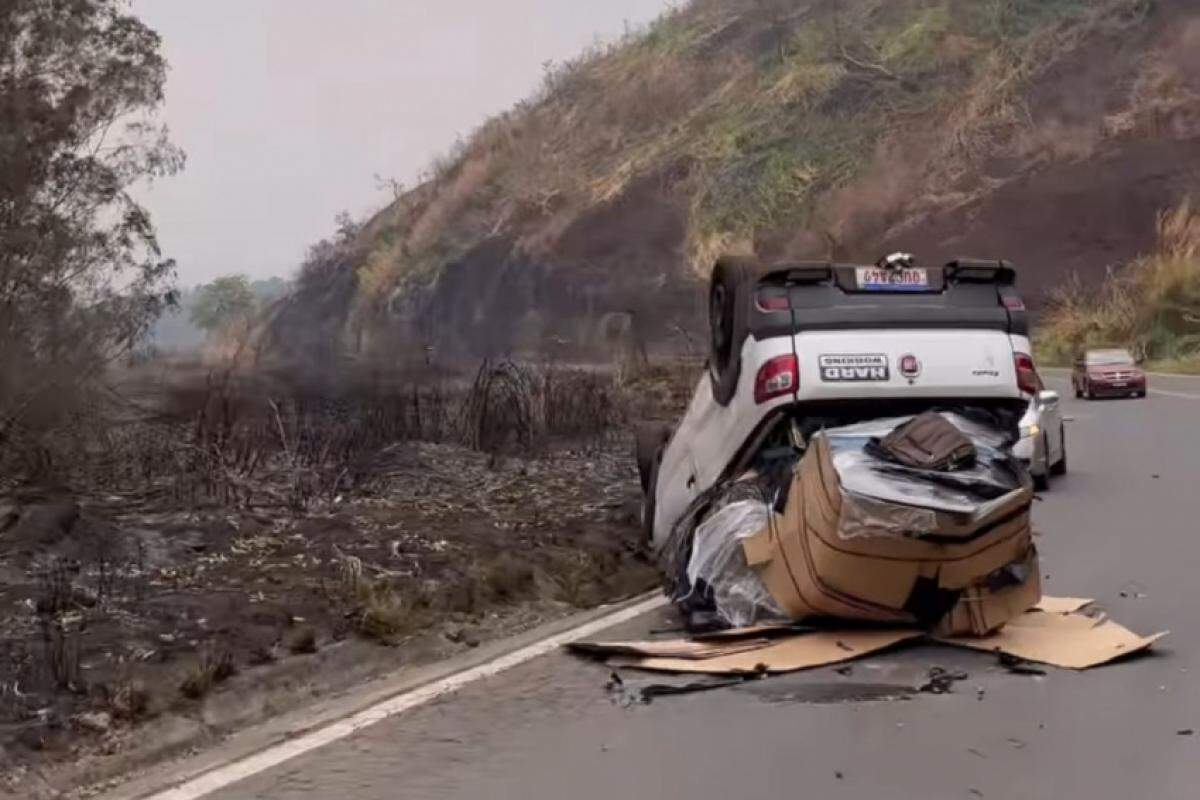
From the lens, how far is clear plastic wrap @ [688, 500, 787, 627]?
27.8 ft

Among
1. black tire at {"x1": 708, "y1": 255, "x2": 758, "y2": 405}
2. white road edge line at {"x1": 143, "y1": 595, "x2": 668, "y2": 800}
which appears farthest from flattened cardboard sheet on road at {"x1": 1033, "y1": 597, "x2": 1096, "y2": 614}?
white road edge line at {"x1": 143, "y1": 595, "x2": 668, "y2": 800}

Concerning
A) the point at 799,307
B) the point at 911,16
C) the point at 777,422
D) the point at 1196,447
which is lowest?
the point at 1196,447

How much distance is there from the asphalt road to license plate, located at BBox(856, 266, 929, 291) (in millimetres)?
2063

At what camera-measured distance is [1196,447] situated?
21766mm

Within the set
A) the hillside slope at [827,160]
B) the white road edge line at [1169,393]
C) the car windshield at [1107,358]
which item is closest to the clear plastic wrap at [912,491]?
the white road edge line at [1169,393]

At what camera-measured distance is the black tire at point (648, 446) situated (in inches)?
463

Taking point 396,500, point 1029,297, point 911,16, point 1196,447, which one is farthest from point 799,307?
point 911,16

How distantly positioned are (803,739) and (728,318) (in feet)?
10.6

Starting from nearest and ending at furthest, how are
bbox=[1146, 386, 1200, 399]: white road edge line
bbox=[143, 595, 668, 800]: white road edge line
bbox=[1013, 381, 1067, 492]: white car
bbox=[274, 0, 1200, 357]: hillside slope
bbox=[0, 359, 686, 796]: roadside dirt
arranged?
bbox=[143, 595, 668, 800]: white road edge line
bbox=[0, 359, 686, 796]: roadside dirt
bbox=[1013, 381, 1067, 492]: white car
bbox=[1146, 386, 1200, 399]: white road edge line
bbox=[274, 0, 1200, 357]: hillside slope

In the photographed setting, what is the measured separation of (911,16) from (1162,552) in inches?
2790

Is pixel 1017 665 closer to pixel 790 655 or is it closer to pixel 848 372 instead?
pixel 790 655

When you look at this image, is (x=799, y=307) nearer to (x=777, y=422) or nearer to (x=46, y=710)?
(x=777, y=422)

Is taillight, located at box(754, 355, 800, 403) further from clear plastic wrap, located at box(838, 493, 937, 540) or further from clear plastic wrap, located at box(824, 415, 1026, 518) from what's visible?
clear plastic wrap, located at box(838, 493, 937, 540)

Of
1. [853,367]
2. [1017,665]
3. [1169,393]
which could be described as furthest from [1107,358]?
[1017,665]
